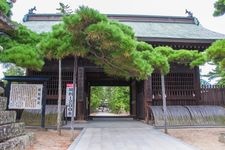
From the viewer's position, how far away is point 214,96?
14.5 m

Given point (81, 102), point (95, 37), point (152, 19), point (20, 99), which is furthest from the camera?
point (152, 19)

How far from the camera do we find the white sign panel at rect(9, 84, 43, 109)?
1020 cm

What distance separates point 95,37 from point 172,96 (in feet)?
26.8

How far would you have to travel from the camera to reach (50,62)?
1449 centimetres

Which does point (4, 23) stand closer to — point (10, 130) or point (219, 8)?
point (10, 130)

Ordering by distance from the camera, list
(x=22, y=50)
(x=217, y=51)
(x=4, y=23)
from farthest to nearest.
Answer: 1. (x=22, y=50)
2. (x=217, y=51)
3. (x=4, y=23)

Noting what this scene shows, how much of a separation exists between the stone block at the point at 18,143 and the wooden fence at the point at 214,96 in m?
9.79

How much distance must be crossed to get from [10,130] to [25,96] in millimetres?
4525

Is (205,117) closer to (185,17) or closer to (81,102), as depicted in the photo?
(81,102)

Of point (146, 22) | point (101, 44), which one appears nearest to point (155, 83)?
point (146, 22)

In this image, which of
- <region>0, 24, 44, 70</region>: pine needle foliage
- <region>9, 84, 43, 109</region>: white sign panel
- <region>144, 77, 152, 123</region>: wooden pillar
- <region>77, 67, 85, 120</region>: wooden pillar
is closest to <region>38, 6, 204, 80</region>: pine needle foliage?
<region>0, 24, 44, 70</region>: pine needle foliage

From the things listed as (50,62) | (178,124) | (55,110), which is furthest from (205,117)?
(50,62)

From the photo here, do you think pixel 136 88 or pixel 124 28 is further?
pixel 136 88

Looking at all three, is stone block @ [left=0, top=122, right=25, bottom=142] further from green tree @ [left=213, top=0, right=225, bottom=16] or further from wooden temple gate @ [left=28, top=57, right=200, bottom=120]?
wooden temple gate @ [left=28, top=57, right=200, bottom=120]
